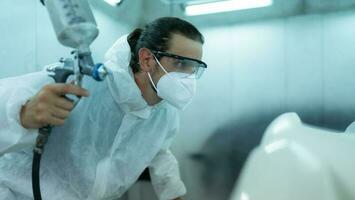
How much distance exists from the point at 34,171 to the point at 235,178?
748 millimetres

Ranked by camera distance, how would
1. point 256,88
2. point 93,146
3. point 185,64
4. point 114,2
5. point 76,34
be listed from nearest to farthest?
point 76,34
point 93,146
point 185,64
point 256,88
point 114,2

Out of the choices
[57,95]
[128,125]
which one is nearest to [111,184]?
[128,125]

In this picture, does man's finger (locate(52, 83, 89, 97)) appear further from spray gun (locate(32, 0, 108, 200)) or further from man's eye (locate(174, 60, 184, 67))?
man's eye (locate(174, 60, 184, 67))

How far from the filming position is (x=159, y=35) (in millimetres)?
1100

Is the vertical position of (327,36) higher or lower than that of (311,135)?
lower

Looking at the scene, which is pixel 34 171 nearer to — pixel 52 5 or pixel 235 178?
pixel 52 5

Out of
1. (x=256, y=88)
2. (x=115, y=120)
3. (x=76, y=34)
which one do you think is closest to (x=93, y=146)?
(x=115, y=120)

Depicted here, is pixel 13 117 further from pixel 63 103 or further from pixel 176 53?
pixel 176 53

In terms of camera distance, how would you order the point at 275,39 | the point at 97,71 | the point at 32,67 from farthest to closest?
the point at 275,39 < the point at 32,67 < the point at 97,71

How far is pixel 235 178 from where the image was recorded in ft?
4.49

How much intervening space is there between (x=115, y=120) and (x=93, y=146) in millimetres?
102

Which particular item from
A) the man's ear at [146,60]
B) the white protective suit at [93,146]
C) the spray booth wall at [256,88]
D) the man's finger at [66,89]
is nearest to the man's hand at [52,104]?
the man's finger at [66,89]

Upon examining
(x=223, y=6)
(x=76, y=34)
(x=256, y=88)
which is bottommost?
(x=256, y=88)

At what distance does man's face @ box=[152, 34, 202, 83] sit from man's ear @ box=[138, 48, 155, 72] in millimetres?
16
